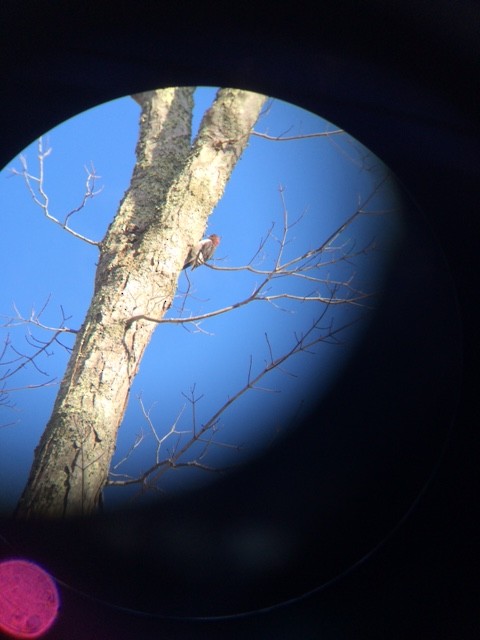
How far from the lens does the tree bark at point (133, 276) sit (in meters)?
1.26

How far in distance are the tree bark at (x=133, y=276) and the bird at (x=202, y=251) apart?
24mm

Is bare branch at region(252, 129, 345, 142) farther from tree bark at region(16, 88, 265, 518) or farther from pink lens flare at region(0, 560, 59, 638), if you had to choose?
pink lens flare at region(0, 560, 59, 638)

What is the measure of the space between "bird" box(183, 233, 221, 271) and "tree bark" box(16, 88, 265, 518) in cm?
2

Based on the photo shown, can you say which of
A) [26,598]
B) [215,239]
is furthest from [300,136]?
[26,598]

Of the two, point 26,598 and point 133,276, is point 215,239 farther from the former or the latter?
point 26,598

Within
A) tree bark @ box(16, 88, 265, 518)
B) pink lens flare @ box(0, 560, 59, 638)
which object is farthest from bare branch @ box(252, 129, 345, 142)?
pink lens flare @ box(0, 560, 59, 638)

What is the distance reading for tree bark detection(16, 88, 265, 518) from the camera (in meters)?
1.26

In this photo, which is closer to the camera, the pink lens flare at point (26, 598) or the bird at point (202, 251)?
the pink lens flare at point (26, 598)

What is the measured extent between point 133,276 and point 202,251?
0.18 metres

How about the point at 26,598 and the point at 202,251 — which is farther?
the point at 202,251

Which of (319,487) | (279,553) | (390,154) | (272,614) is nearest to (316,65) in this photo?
(390,154)

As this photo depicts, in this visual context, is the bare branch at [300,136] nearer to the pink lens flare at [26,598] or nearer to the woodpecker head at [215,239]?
the woodpecker head at [215,239]

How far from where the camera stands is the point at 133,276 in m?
1.41

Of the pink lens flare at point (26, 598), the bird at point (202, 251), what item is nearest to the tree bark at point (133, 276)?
the bird at point (202, 251)
